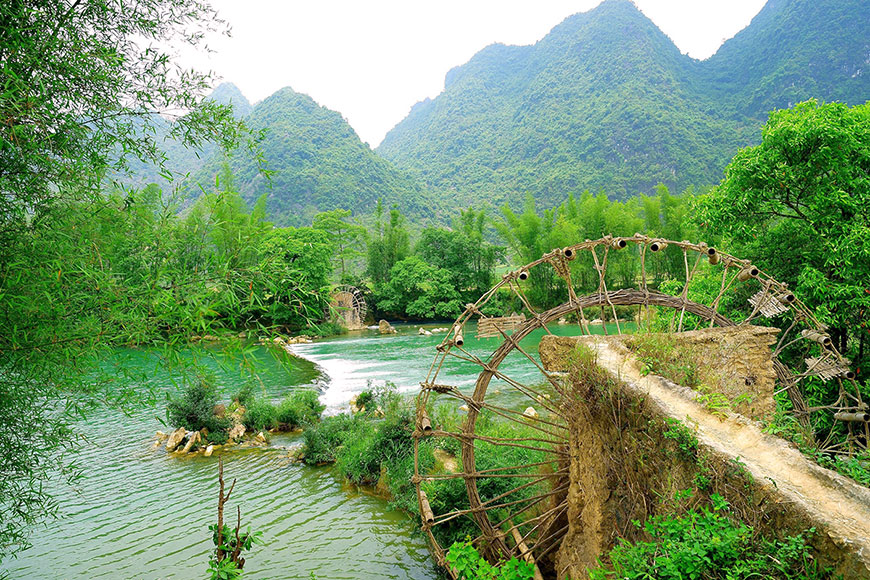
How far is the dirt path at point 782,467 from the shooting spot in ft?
6.93

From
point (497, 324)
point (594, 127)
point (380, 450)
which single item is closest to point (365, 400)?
point (380, 450)

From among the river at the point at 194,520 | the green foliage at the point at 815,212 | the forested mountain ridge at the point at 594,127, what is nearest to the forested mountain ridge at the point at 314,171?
the forested mountain ridge at the point at 594,127

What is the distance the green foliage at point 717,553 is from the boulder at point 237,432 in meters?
8.95

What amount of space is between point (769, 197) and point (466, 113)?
8491 cm

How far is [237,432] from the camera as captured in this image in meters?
9.98

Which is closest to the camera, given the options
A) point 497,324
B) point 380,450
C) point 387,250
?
point 497,324

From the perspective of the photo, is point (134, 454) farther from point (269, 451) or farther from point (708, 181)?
point (708, 181)

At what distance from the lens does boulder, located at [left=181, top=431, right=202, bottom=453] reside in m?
9.25

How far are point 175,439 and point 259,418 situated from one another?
1630 mm

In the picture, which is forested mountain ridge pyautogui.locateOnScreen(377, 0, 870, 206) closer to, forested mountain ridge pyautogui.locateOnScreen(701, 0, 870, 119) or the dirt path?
forested mountain ridge pyautogui.locateOnScreen(701, 0, 870, 119)

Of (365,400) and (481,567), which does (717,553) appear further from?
(365,400)

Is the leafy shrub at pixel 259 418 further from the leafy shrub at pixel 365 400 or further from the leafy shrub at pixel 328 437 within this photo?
the leafy shrub at pixel 365 400

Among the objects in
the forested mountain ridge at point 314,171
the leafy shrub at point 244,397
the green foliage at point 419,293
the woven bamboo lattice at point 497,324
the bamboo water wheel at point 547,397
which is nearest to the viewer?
the bamboo water wheel at point 547,397

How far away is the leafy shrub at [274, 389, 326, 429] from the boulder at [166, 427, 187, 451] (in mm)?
1802
